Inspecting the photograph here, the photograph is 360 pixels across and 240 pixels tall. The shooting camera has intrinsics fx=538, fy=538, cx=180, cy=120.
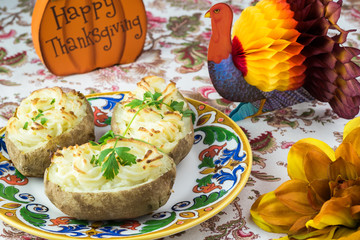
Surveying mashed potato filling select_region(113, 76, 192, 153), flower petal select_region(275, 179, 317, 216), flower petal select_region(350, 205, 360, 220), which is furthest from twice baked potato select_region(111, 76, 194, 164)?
flower petal select_region(350, 205, 360, 220)

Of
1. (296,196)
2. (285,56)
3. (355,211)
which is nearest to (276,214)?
(296,196)

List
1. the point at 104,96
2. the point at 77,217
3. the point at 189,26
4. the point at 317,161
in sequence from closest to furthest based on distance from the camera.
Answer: the point at 317,161 < the point at 77,217 < the point at 104,96 < the point at 189,26

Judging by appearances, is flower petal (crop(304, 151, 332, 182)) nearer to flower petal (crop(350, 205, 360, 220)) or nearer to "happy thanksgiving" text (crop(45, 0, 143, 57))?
flower petal (crop(350, 205, 360, 220))

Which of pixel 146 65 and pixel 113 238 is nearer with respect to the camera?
pixel 113 238

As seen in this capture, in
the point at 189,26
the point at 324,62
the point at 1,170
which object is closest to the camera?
the point at 1,170

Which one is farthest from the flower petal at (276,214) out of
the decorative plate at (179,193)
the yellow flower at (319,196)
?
the decorative plate at (179,193)

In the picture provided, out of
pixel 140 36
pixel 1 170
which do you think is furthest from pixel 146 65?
pixel 1 170

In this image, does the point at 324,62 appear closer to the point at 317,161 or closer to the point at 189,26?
the point at 317,161
